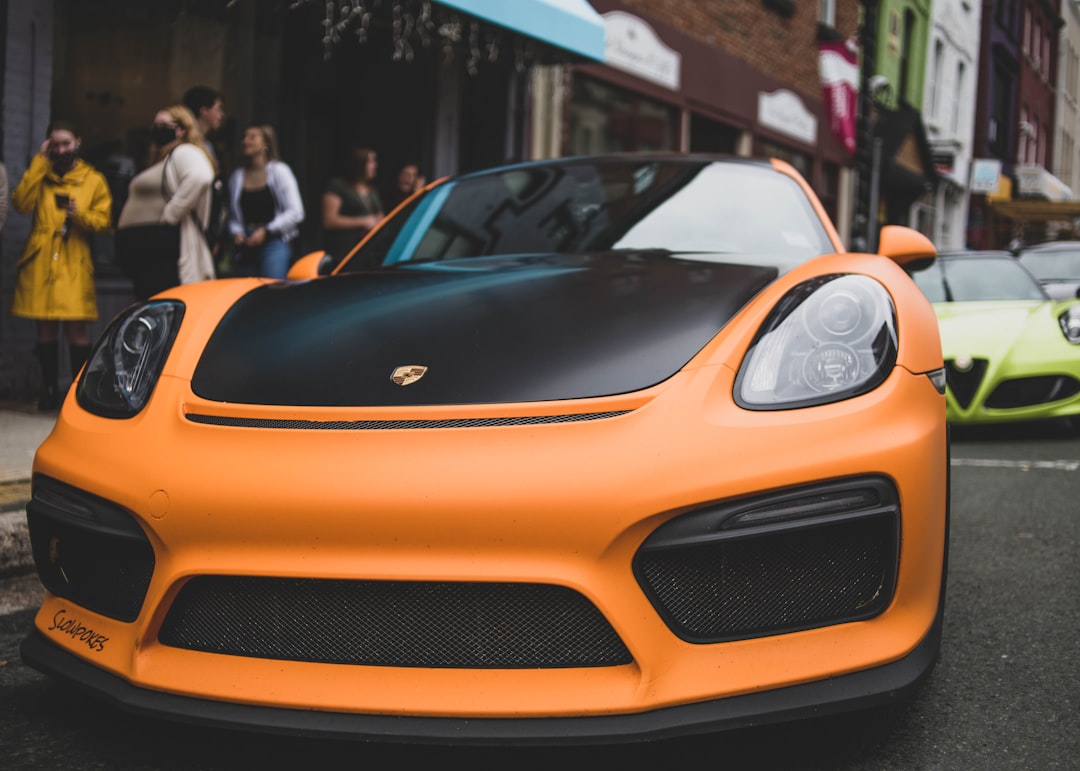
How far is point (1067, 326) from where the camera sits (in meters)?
6.49

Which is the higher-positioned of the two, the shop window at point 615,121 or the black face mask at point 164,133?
the shop window at point 615,121

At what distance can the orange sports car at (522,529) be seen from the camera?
5.84 ft

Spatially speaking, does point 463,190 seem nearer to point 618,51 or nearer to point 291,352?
point 291,352

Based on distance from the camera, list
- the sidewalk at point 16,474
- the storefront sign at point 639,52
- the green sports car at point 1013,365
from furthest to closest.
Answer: the storefront sign at point 639,52 < the green sports car at point 1013,365 < the sidewalk at point 16,474

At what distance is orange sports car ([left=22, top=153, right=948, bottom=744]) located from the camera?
1779mm

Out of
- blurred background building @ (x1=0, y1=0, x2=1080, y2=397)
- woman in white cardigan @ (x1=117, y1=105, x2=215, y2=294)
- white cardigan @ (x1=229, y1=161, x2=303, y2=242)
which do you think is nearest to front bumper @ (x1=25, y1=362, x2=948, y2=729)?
woman in white cardigan @ (x1=117, y1=105, x2=215, y2=294)

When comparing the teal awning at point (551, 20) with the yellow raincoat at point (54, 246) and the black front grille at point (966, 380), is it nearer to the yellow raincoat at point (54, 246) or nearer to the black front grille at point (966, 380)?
the yellow raincoat at point (54, 246)

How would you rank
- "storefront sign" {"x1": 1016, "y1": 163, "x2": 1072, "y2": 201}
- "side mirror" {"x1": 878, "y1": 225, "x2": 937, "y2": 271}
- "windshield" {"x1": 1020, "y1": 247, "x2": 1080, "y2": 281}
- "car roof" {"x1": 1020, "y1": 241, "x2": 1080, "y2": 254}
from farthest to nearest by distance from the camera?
1. "storefront sign" {"x1": 1016, "y1": 163, "x2": 1072, "y2": 201}
2. "car roof" {"x1": 1020, "y1": 241, "x2": 1080, "y2": 254}
3. "windshield" {"x1": 1020, "y1": 247, "x2": 1080, "y2": 281}
4. "side mirror" {"x1": 878, "y1": 225, "x2": 937, "y2": 271}

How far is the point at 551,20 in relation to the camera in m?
8.66

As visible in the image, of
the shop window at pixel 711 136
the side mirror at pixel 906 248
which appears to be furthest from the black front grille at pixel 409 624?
the shop window at pixel 711 136

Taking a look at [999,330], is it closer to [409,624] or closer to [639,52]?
[409,624]

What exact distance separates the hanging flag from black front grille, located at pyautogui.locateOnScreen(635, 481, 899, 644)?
16283 millimetres

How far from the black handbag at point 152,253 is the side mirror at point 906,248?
4.01 meters

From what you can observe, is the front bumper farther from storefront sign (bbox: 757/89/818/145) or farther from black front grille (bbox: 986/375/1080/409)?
storefront sign (bbox: 757/89/818/145)
